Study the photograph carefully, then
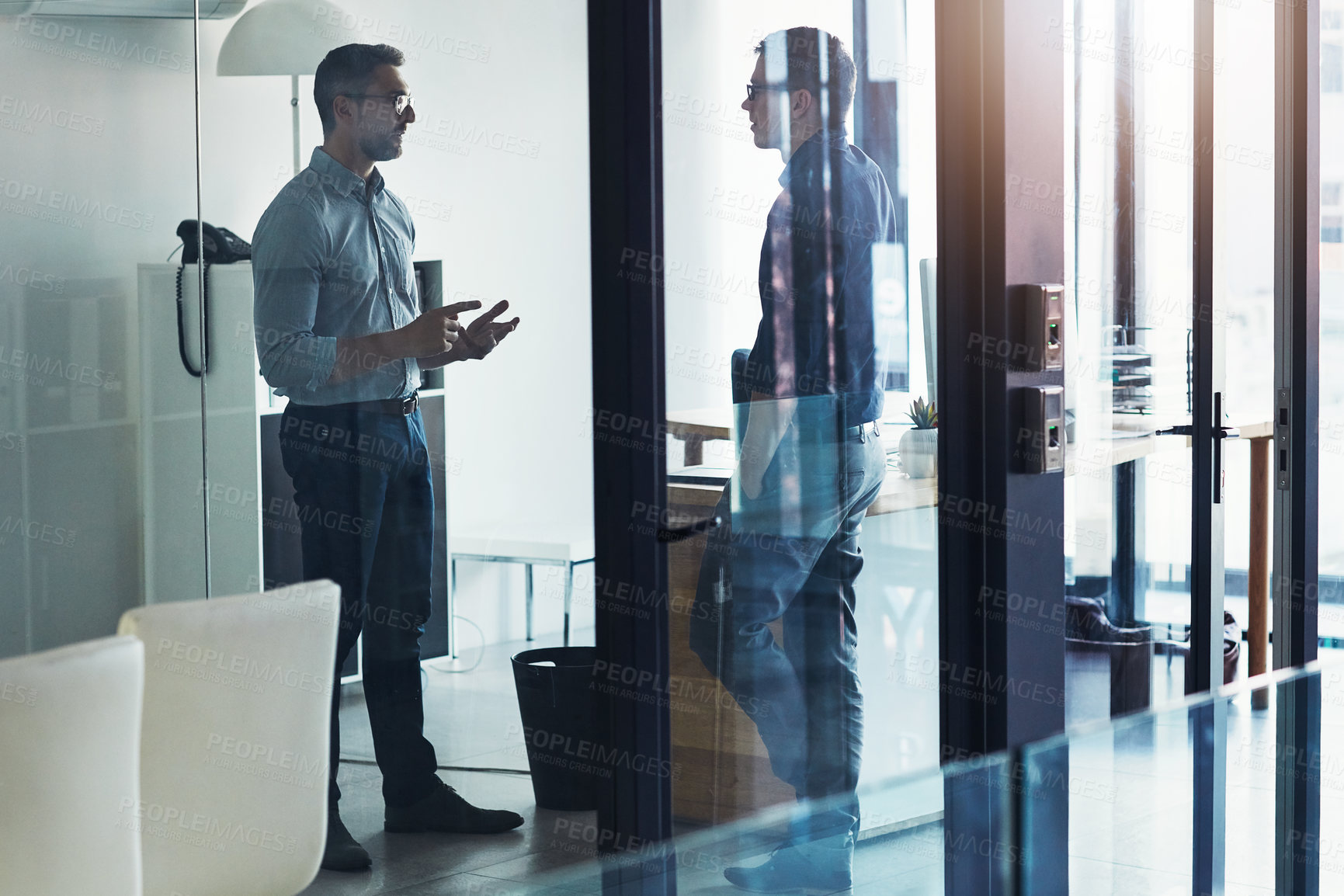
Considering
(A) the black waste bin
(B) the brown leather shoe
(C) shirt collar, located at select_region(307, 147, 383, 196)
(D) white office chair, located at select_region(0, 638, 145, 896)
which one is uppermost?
(C) shirt collar, located at select_region(307, 147, 383, 196)

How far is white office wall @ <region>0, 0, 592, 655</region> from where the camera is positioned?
173 centimetres

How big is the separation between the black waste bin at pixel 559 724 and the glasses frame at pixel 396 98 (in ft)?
2.74

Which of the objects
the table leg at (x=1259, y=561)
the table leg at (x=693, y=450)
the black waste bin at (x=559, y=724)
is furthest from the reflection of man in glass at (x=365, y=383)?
the table leg at (x=1259, y=561)

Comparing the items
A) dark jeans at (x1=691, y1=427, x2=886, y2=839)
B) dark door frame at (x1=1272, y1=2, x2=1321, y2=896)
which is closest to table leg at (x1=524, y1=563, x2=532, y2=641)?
dark jeans at (x1=691, y1=427, x2=886, y2=839)

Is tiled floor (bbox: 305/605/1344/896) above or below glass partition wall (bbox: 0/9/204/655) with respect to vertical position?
below

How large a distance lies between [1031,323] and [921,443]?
0.31 meters

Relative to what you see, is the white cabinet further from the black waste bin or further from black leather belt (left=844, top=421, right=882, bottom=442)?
black leather belt (left=844, top=421, right=882, bottom=442)

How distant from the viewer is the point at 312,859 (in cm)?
183

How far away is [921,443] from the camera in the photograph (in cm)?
281

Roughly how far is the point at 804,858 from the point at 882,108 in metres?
1.89

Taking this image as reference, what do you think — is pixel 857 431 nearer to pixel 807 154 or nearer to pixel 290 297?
pixel 807 154

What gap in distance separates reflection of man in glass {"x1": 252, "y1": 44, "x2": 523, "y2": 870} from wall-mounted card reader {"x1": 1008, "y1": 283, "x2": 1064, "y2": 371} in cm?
107

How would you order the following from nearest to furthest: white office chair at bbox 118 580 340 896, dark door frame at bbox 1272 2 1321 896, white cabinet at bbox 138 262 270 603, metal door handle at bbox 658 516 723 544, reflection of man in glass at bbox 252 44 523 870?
white office chair at bbox 118 580 340 896 < white cabinet at bbox 138 262 270 603 < reflection of man in glass at bbox 252 44 523 870 < metal door handle at bbox 658 516 723 544 < dark door frame at bbox 1272 2 1321 896

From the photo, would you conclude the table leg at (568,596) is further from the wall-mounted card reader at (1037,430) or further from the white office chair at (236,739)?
the wall-mounted card reader at (1037,430)
